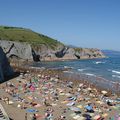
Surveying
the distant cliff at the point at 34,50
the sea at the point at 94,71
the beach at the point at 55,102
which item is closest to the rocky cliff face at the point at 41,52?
the distant cliff at the point at 34,50

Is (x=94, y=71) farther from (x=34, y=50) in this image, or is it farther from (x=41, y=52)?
(x=34, y=50)

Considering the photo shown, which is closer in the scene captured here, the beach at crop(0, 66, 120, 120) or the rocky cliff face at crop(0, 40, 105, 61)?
the beach at crop(0, 66, 120, 120)

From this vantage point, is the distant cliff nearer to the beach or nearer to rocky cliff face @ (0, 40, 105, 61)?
rocky cliff face @ (0, 40, 105, 61)

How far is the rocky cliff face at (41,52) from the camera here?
11929 centimetres

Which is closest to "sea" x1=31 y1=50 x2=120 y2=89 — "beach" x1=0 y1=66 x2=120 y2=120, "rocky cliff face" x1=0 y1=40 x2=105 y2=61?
"rocky cliff face" x1=0 y1=40 x2=105 y2=61

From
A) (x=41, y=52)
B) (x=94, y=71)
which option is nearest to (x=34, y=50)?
(x=41, y=52)

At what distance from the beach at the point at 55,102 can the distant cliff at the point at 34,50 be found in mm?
62529

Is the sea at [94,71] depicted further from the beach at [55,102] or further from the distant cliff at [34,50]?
the beach at [55,102]

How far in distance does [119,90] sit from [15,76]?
78.2ft

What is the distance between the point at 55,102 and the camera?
42.3 metres

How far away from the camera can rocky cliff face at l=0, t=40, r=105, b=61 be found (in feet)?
391

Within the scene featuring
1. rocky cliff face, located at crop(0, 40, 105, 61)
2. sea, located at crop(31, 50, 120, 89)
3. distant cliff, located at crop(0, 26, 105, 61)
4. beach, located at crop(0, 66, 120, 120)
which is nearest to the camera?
beach, located at crop(0, 66, 120, 120)

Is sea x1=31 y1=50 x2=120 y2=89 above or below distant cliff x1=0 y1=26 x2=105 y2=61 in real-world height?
below

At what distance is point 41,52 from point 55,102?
93982 mm
